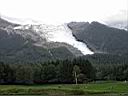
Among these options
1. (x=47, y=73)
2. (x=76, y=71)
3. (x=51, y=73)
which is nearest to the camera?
(x=76, y=71)

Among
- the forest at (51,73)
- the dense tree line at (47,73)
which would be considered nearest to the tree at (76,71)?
the forest at (51,73)

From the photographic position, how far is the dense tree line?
173500mm

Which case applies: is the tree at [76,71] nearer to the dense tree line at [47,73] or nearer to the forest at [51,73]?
the forest at [51,73]

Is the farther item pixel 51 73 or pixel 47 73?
pixel 51 73

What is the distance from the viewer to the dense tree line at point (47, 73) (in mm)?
173500

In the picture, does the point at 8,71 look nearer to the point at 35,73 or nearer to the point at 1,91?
the point at 35,73

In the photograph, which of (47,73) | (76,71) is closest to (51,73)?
(47,73)

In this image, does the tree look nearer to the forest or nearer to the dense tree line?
the forest

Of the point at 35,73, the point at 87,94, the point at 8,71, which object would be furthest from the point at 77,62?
the point at 87,94

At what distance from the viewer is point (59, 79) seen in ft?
591

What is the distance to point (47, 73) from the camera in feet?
596

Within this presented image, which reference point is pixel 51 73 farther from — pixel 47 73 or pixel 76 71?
pixel 76 71

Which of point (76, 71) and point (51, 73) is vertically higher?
point (76, 71)

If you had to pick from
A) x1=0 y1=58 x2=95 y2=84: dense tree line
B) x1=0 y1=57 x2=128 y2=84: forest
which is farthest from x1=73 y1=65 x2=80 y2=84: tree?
x1=0 y1=58 x2=95 y2=84: dense tree line
